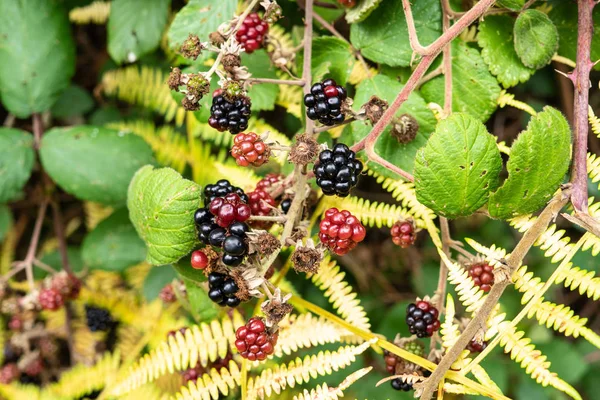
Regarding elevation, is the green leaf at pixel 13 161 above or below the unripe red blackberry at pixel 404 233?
below

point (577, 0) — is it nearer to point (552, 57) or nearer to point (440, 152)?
point (552, 57)

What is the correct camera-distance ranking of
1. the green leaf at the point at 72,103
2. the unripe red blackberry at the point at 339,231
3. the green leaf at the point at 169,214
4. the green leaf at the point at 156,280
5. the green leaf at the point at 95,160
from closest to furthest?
the unripe red blackberry at the point at 339,231
the green leaf at the point at 169,214
the green leaf at the point at 95,160
the green leaf at the point at 156,280
the green leaf at the point at 72,103

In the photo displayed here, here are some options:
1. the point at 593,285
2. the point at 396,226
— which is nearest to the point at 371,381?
the point at 396,226

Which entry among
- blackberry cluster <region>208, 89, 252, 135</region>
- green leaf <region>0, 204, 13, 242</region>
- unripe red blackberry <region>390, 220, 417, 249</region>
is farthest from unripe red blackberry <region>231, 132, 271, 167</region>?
green leaf <region>0, 204, 13, 242</region>

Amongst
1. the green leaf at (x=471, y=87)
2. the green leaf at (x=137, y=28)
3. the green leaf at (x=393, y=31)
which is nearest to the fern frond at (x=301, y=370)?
the green leaf at (x=471, y=87)

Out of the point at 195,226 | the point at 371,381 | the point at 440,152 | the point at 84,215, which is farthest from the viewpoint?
the point at 84,215

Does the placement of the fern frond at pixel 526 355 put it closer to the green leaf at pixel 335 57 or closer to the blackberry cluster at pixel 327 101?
the blackberry cluster at pixel 327 101
